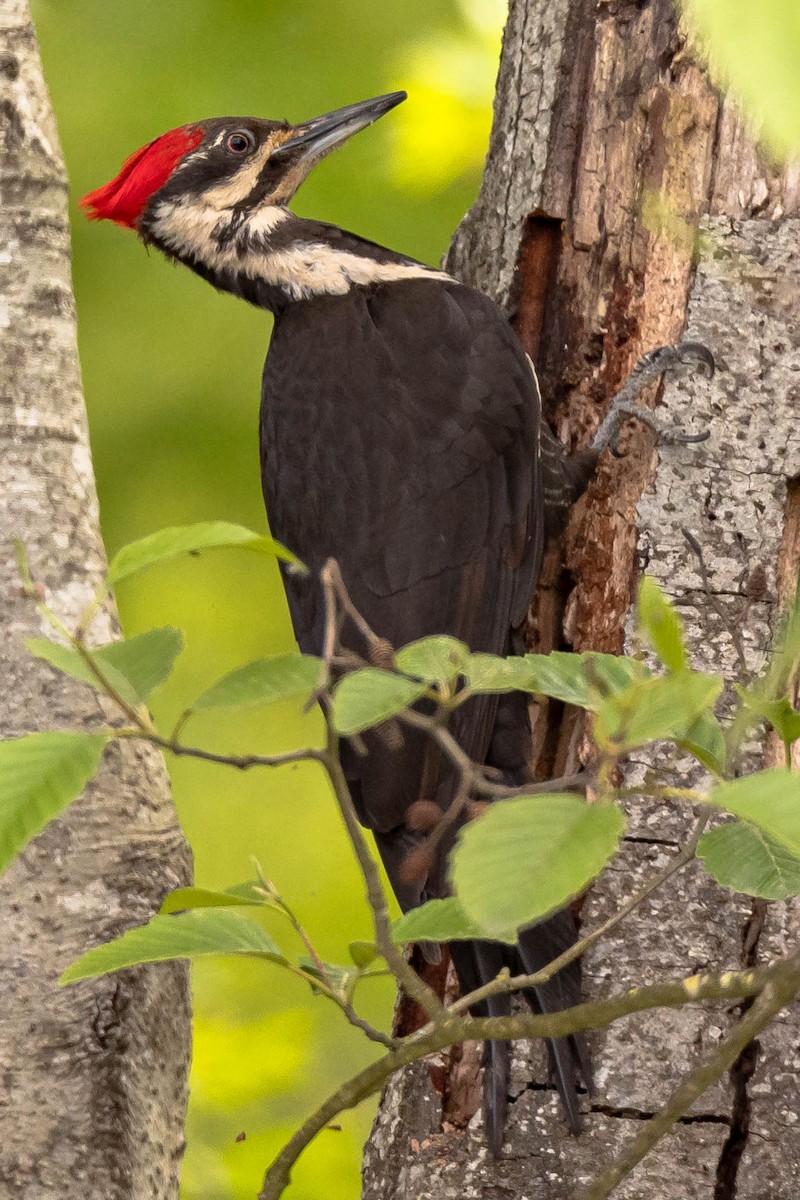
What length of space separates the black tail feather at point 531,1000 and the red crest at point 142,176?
170 centimetres

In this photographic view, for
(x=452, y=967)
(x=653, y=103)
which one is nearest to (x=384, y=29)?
(x=653, y=103)

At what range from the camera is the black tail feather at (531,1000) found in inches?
68.3

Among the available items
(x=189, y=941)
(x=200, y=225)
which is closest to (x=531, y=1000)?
(x=189, y=941)

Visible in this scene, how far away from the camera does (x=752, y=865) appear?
39.3 inches

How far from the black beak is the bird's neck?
0.47 ft

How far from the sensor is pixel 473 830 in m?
0.69

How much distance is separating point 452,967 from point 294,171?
1698 mm

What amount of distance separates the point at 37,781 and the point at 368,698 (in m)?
0.22

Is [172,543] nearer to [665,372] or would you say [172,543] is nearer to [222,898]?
[222,898]

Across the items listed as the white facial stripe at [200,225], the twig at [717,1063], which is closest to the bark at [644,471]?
the white facial stripe at [200,225]

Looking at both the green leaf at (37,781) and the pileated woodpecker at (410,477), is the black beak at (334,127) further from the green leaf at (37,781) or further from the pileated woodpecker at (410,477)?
the green leaf at (37,781)

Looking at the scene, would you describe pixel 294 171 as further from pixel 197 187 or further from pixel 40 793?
pixel 40 793

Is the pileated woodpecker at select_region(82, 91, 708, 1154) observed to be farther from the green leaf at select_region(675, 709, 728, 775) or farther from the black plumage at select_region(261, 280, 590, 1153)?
the green leaf at select_region(675, 709, 728, 775)

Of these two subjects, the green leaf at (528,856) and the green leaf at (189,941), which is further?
the green leaf at (189,941)
